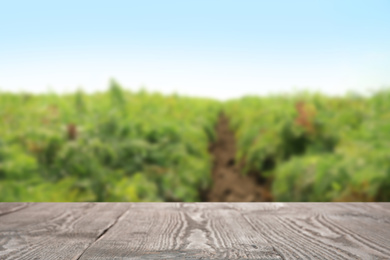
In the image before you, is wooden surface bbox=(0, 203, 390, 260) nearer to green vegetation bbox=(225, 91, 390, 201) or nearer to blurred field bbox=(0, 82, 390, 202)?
green vegetation bbox=(225, 91, 390, 201)

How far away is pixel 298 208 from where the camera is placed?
196cm

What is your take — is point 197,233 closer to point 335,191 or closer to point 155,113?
point 335,191

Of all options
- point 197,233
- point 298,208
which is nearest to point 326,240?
point 197,233

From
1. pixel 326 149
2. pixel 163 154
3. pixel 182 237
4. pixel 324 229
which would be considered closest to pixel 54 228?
pixel 182 237

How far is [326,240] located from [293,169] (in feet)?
16.1

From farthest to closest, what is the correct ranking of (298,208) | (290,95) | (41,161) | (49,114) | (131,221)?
(290,95) → (49,114) → (41,161) → (298,208) → (131,221)

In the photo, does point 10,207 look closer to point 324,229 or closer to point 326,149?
point 324,229

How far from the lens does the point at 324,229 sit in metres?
1.50

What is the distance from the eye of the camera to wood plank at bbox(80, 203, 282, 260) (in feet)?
3.78

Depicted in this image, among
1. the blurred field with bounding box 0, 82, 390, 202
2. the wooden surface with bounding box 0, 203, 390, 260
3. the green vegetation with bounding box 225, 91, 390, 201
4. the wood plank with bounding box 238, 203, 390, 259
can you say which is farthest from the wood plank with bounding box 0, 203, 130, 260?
the green vegetation with bounding box 225, 91, 390, 201

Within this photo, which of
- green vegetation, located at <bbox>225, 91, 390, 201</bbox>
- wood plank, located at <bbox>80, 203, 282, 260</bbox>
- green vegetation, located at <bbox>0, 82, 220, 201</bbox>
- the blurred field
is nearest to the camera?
wood plank, located at <bbox>80, 203, 282, 260</bbox>

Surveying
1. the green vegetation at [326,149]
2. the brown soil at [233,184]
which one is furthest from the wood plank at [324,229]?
the brown soil at [233,184]

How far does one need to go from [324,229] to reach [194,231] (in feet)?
1.77

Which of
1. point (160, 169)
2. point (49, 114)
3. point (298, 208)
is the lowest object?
point (160, 169)
